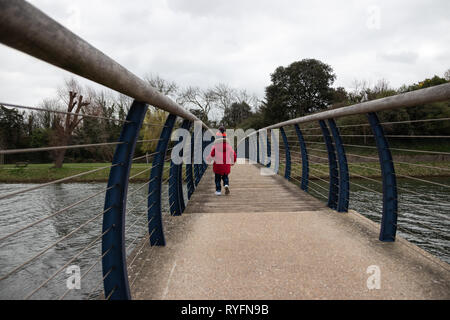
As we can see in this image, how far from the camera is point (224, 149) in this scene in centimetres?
A: 556

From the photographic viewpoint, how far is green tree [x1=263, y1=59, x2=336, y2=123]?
3145 cm

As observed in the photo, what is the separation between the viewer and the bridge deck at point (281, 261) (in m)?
1.74

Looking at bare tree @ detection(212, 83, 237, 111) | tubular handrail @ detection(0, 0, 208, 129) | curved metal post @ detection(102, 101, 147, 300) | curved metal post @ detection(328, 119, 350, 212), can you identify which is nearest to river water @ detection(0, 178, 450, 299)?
curved metal post @ detection(328, 119, 350, 212)

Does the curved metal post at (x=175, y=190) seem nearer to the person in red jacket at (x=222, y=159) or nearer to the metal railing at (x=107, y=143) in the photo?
the metal railing at (x=107, y=143)

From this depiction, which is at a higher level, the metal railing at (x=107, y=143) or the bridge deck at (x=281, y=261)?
the metal railing at (x=107, y=143)

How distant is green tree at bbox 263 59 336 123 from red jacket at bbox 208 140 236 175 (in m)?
27.2

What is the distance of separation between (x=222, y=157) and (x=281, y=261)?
3.41m

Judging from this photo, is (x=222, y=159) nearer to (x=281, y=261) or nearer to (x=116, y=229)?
(x=281, y=261)

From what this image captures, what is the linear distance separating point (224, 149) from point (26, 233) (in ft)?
20.6

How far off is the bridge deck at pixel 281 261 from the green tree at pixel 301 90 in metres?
29.5

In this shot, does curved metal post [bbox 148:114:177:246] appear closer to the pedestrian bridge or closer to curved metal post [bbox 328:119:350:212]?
the pedestrian bridge

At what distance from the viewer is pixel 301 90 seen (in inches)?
1238

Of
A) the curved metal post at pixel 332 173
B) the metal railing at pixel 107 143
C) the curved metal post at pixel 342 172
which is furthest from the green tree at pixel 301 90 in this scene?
Answer: the metal railing at pixel 107 143

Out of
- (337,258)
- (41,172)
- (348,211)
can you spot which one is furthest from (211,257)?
(41,172)
